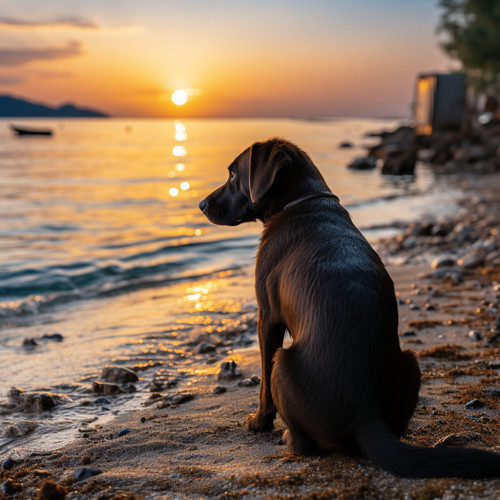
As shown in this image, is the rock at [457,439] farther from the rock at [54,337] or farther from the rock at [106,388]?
the rock at [54,337]

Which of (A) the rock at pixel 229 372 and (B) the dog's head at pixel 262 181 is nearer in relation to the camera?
(B) the dog's head at pixel 262 181

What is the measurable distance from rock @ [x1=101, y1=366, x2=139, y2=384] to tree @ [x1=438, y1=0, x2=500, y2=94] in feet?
125

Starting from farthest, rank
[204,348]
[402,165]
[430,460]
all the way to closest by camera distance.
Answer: [402,165]
[204,348]
[430,460]

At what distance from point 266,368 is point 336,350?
0.84 metres

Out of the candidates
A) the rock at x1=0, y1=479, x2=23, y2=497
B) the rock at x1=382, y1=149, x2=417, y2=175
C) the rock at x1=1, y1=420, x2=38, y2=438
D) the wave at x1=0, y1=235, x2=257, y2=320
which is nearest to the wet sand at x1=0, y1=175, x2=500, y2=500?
the rock at x1=0, y1=479, x2=23, y2=497

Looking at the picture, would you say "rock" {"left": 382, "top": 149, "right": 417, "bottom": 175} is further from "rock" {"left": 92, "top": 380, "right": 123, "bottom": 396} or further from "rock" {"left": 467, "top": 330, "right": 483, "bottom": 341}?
"rock" {"left": 92, "top": 380, "right": 123, "bottom": 396}

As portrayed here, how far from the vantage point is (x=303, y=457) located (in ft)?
11.2

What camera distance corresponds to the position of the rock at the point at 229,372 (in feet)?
18.2

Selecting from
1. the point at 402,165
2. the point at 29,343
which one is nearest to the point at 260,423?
the point at 29,343

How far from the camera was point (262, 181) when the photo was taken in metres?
4.01

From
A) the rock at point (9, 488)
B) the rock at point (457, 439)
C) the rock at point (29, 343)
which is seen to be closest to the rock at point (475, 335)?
the rock at point (457, 439)

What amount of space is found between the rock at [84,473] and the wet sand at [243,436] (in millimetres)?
10

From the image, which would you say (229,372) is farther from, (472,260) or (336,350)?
(472,260)

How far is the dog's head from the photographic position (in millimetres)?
4000
